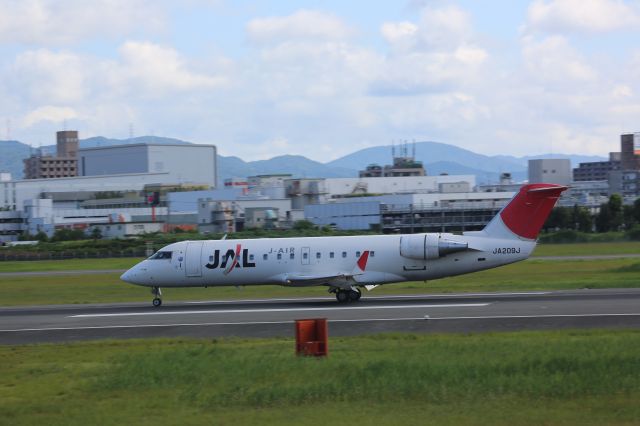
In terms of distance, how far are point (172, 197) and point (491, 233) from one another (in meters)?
125

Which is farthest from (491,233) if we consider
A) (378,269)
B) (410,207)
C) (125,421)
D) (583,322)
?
(410,207)

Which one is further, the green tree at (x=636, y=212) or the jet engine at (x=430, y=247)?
the green tree at (x=636, y=212)

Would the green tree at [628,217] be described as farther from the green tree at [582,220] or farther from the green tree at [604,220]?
the green tree at [582,220]

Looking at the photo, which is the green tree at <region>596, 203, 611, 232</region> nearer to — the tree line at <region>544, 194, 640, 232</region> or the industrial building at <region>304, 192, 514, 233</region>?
the tree line at <region>544, 194, 640, 232</region>

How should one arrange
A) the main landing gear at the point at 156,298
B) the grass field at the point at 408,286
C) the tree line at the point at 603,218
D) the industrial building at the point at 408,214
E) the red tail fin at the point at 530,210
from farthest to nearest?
the tree line at the point at 603,218 < the industrial building at the point at 408,214 < the grass field at the point at 408,286 < the main landing gear at the point at 156,298 < the red tail fin at the point at 530,210

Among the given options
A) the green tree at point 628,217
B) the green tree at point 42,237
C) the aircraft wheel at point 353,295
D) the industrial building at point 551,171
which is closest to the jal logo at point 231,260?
the aircraft wheel at point 353,295

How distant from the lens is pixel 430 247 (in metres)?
36.4

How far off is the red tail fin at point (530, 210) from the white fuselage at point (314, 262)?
1.60 ft

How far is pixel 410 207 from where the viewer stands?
102m

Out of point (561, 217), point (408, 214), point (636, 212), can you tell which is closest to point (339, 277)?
point (408, 214)

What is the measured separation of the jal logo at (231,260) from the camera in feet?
128

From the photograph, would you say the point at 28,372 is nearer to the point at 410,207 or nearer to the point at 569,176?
the point at 410,207

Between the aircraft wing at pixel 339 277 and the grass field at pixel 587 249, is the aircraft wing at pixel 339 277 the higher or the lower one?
the higher one

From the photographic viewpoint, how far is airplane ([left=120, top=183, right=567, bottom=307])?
36.4 metres
